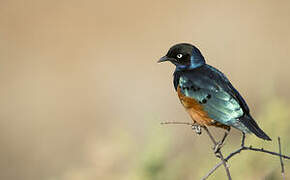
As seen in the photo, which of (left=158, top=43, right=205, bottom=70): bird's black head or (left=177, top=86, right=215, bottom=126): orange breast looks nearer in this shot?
(left=177, top=86, right=215, bottom=126): orange breast

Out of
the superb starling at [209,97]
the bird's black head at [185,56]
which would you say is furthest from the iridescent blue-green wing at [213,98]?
the bird's black head at [185,56]

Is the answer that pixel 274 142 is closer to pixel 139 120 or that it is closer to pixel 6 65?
pixel 139 120

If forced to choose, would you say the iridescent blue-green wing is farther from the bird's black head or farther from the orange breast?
the bird's black head

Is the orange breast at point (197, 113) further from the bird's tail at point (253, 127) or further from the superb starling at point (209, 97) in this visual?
the bird's tail at point (253, 127)

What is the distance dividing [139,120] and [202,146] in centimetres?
350

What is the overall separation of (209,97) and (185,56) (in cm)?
60

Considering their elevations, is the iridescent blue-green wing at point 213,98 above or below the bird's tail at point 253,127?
above

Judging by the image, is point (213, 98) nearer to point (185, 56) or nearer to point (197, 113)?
point (197, 113)

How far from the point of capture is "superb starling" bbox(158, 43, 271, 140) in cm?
426

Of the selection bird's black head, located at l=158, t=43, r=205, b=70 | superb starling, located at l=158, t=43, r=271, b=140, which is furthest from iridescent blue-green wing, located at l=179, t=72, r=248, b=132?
bird's black head, located at l=158, t=43, r=205, b=70

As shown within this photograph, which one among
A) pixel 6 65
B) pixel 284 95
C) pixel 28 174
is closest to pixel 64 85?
pixel 6 65

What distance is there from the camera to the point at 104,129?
29.5 ft

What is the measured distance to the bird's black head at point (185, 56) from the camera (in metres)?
4.95

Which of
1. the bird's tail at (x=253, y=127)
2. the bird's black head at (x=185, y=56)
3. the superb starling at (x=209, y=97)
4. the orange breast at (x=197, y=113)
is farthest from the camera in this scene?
the bird's black head at (x=185, y=56)
